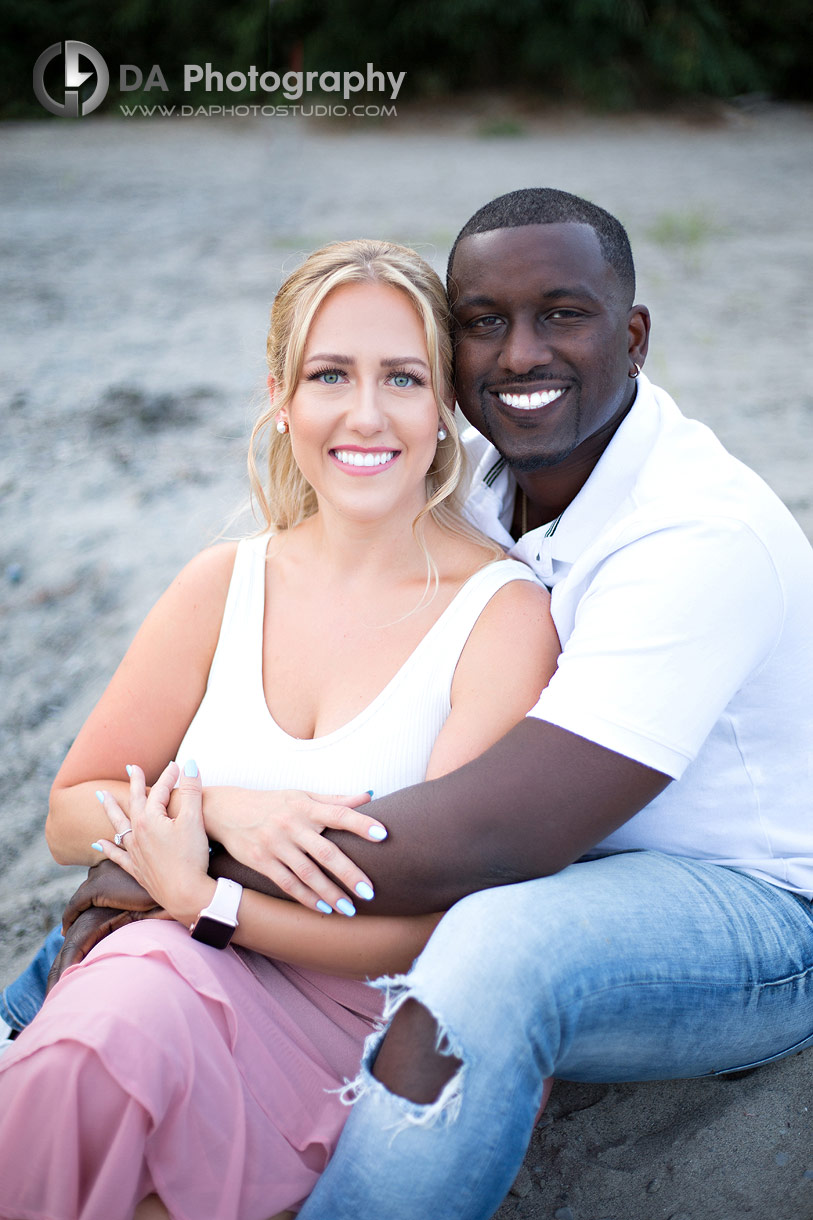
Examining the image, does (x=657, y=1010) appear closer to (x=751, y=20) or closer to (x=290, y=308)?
(x=290, y=308)

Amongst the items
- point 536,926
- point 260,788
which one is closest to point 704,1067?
point 536,926

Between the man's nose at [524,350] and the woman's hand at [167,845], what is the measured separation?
42.3 inches

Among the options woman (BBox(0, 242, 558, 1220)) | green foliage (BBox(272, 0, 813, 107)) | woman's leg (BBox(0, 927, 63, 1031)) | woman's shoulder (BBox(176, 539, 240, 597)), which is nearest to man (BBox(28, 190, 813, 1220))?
woman (BBox(0, 242, 558, 1220))

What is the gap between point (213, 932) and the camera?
6.40ft

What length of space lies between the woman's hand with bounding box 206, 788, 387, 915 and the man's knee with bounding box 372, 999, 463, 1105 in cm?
26

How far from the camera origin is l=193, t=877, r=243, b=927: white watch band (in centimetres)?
195

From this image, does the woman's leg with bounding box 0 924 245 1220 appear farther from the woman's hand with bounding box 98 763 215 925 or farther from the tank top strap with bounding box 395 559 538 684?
the tank top strap with bounding box 395 559 538 684

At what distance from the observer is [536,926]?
1.72 m

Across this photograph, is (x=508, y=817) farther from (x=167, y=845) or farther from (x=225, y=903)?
(x=167, y=845)

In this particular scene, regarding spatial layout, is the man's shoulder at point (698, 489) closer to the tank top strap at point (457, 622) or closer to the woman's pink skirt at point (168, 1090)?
the tank top strap at point (457, 622)

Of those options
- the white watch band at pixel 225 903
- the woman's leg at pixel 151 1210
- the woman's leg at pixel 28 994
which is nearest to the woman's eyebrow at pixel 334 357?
the white watch band at pixel 225 903

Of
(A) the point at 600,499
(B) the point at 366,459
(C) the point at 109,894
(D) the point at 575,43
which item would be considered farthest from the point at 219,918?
(D) the point at 575,43

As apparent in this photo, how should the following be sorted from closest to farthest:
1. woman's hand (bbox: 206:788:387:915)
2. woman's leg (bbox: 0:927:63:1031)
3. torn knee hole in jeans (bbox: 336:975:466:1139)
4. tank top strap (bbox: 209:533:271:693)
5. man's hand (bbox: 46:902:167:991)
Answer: torn knee hole in jeans (bbox: 336:975:466:1139), woman's hand (bbox: 206:788:387:915), man's hand (bbox: 46:902:167:991), tank top strap (bbox: 209:533:271:693), woman's leg (bbox: 0:927:63:1031)

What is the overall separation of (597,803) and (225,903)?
28.5 inches
